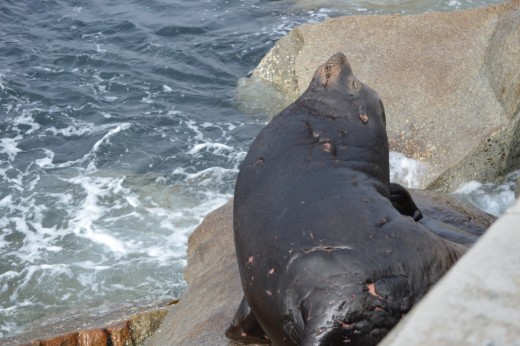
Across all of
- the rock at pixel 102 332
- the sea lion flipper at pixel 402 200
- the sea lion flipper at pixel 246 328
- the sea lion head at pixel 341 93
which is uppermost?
the sea lion head at pixel 341 93

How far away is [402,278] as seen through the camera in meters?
3.56

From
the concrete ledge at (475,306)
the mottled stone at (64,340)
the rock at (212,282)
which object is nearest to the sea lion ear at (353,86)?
the rock at (212,282)

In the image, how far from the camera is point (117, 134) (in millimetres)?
10562

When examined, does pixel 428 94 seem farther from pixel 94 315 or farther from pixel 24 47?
pixel 24 47

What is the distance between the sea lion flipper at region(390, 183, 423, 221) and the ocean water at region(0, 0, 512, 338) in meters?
2.79

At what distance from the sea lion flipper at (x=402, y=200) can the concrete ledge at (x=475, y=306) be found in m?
→ 3.51

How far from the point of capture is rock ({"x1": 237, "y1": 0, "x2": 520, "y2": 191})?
7828 mm

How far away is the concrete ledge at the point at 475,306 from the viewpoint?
3.89 feet

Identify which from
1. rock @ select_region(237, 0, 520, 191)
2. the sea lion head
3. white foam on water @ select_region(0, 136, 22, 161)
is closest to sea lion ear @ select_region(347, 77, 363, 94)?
the sea lion head

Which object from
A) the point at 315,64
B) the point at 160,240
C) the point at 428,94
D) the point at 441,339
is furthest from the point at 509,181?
the point at 441,339

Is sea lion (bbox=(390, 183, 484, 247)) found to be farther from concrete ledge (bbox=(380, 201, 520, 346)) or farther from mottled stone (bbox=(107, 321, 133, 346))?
concrete ledge (bbox=(380, 201, 520, 346))

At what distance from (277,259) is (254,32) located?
10646 millimetres

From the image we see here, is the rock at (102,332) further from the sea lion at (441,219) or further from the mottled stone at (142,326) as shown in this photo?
the sea lion at (441,219)

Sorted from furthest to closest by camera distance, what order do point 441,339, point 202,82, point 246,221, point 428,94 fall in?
point 202,82 < point 428,94 < point 246,221 < point 441,339
